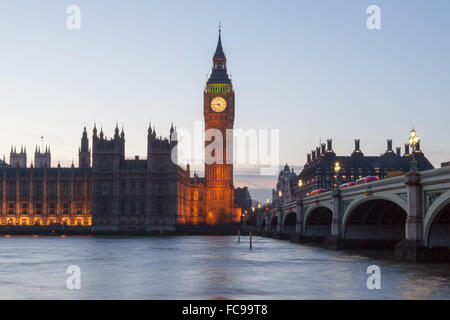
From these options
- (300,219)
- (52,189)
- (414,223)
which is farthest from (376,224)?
(52,189)

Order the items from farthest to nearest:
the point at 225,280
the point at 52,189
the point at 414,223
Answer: the point at 52,189 → the point at 414,223 → the point at 225,280

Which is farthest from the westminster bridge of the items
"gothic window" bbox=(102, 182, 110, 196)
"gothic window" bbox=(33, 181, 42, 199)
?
"gothic window" bbox=(33, 181, 42, 199)

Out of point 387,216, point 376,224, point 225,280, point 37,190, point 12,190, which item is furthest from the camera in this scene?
point 37,190

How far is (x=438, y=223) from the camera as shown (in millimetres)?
48312

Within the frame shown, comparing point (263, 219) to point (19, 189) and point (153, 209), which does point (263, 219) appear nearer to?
point (153, 209)

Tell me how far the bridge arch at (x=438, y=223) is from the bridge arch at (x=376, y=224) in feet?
62.9

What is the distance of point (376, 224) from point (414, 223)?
26.4 m

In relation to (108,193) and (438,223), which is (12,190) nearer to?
(108,193)

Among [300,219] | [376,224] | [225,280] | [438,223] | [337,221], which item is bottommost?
[225,280]

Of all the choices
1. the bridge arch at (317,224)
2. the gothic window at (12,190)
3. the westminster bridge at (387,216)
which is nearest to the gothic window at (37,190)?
the gothic window at (12,190)

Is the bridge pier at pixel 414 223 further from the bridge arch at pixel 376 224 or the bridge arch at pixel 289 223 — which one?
the bridge arch at pixel 289 223

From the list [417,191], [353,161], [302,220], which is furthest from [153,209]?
[417,191]

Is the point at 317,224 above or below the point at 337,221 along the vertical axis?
below
